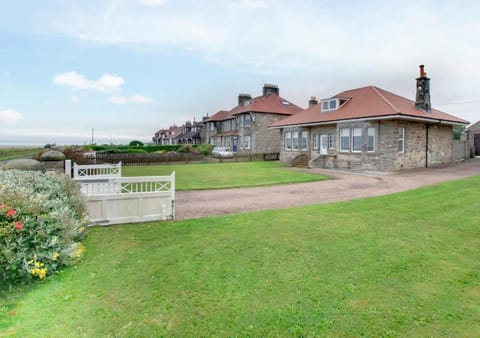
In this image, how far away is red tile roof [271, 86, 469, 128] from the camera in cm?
1853

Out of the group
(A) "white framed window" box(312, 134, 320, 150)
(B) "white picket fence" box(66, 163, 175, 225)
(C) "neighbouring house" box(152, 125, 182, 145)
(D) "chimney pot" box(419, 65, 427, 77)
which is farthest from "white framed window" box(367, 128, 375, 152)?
(C) "neighbouring house" box(152, 125, 182, 145)

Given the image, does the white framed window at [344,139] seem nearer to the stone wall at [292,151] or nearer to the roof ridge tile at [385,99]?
the roof ridge tile at [385,99]

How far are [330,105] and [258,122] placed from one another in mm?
13641

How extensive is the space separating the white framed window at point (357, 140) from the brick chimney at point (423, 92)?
5407mm

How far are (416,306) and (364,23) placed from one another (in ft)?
47.2

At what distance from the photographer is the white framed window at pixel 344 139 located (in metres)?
21.2

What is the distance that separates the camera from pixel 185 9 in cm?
1206

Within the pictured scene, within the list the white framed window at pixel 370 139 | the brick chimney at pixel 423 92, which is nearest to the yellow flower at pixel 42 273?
the white framed window at pixel 370 139

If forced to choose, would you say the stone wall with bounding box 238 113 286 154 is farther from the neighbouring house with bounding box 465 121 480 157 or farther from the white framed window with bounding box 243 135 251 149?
the neighbouring house with bounding box 465 121 480 157

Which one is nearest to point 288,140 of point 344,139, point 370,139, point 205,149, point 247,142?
point 344,139

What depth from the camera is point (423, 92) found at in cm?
2114

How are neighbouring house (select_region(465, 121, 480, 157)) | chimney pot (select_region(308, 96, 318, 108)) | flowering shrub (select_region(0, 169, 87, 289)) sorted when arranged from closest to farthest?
flowering shrub (select_region(0, 169, 87, 289)) → neighbouring house (select_region(465, 121, 480, 157)) → chimney pot (select_region(308, 96, 318, 108))

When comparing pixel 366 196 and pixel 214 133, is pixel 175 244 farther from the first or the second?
pixel 214 133

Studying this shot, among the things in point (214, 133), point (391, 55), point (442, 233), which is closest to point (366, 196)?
point (442, 233)
